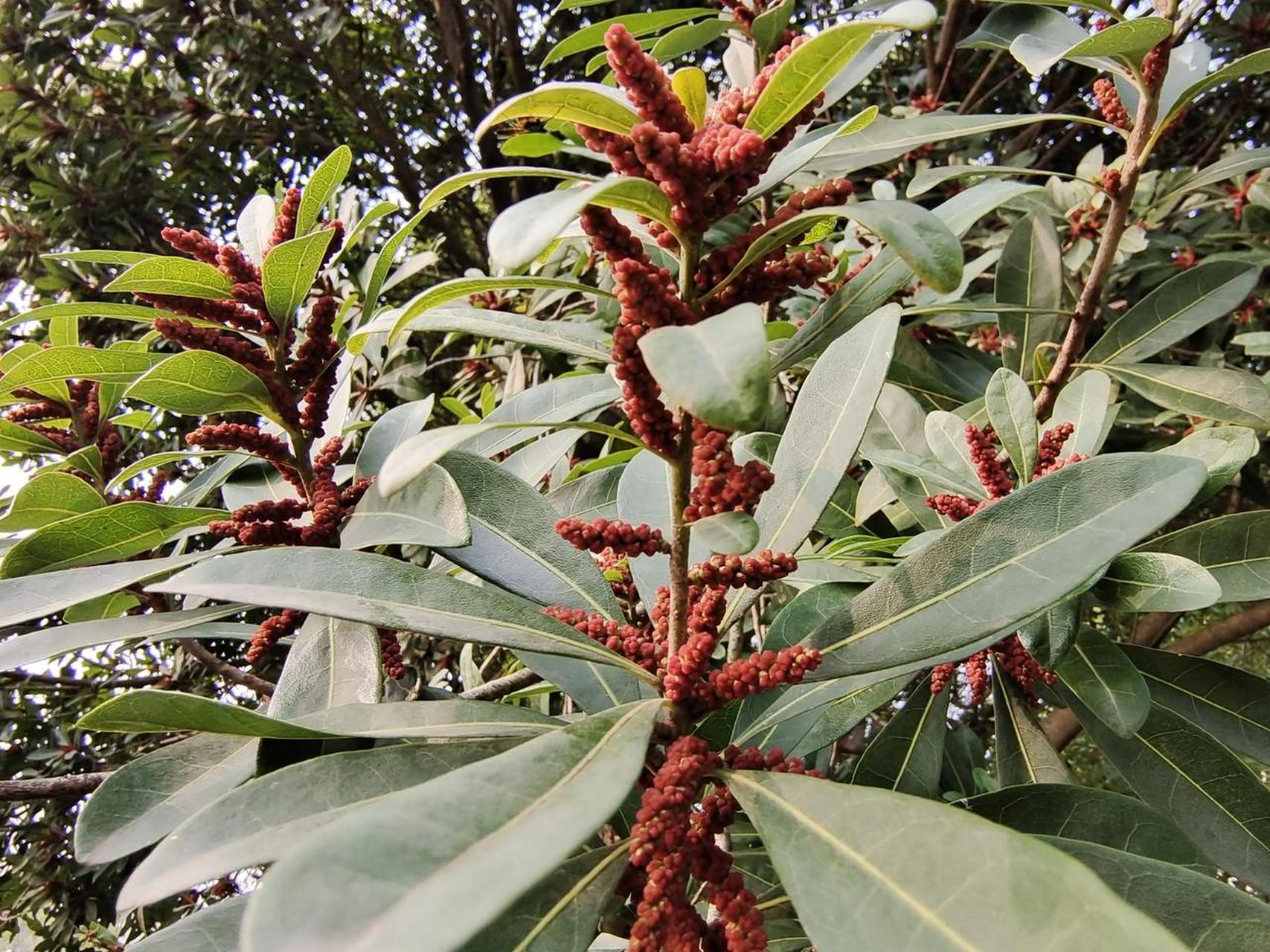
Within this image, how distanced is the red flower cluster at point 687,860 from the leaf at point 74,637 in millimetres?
518

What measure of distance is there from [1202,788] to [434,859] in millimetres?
906

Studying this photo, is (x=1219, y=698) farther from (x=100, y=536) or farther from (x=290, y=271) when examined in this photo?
(x=100, y=536)

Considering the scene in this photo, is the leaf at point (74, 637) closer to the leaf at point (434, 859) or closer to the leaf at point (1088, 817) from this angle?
the leaf at point (434, 859)

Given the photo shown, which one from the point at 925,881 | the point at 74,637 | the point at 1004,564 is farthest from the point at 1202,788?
the point at 74,637

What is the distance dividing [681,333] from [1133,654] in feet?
2.94

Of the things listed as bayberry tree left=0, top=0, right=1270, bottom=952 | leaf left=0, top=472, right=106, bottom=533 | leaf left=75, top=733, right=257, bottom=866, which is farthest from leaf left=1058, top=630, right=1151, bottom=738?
leaf left=0, top=472, right=106, bottom=533

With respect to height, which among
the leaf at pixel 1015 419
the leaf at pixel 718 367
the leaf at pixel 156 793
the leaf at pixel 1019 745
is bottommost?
the leaf at pixel 1019 745

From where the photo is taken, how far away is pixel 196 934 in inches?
25.8

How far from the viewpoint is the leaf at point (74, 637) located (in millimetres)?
766

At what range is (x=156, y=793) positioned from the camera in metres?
0.74

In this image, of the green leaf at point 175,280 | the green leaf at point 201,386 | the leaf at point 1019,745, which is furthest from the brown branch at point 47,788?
the leaf at point 1019,745

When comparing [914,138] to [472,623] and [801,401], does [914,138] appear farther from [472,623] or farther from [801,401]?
[472,623]

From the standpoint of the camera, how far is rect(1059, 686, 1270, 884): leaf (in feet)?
2.93

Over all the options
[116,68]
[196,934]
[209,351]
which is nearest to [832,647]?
[196,934]
